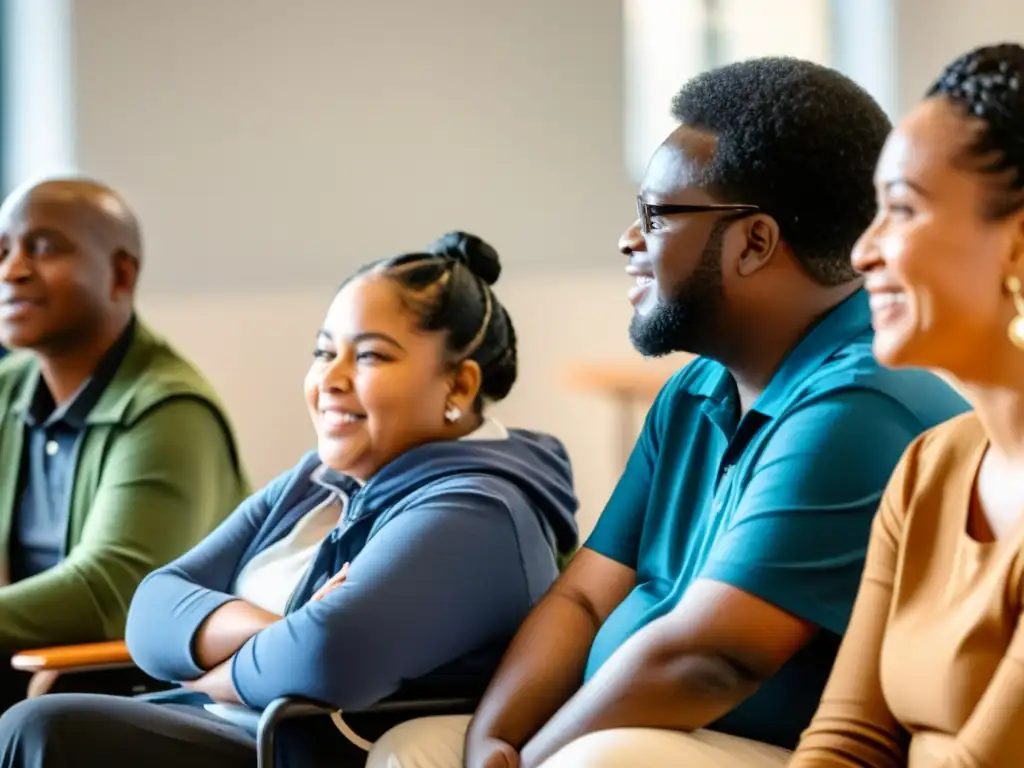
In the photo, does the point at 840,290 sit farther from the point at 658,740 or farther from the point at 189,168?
the point at 189,168

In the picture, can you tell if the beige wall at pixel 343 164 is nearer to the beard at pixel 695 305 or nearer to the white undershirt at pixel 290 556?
the white undershirt at pixel 290 556

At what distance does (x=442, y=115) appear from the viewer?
4.15m

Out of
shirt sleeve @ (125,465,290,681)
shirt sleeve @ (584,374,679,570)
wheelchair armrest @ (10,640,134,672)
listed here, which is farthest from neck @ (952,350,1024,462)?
wheelchair armrest @ (10,640,134,672)

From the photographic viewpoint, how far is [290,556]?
223cm

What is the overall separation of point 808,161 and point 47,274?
1.56 meters

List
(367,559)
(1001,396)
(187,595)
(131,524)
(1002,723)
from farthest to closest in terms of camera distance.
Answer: (131,524) < (187,595) < (367,559) < (1001,396) < (1002,723)

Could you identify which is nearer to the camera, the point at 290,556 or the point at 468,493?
the point at 468,493

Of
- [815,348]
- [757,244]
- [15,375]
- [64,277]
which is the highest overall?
[757,244]

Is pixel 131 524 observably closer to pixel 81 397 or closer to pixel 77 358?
pixel 81 397

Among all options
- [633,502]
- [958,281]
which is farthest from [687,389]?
[958,281]

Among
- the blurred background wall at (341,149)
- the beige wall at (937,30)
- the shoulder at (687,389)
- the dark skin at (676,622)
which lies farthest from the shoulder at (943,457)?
the beige wall at (937,30)

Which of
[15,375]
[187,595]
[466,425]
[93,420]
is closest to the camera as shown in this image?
[187,595]

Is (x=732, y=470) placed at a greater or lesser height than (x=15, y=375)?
greater

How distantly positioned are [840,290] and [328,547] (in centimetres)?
82
